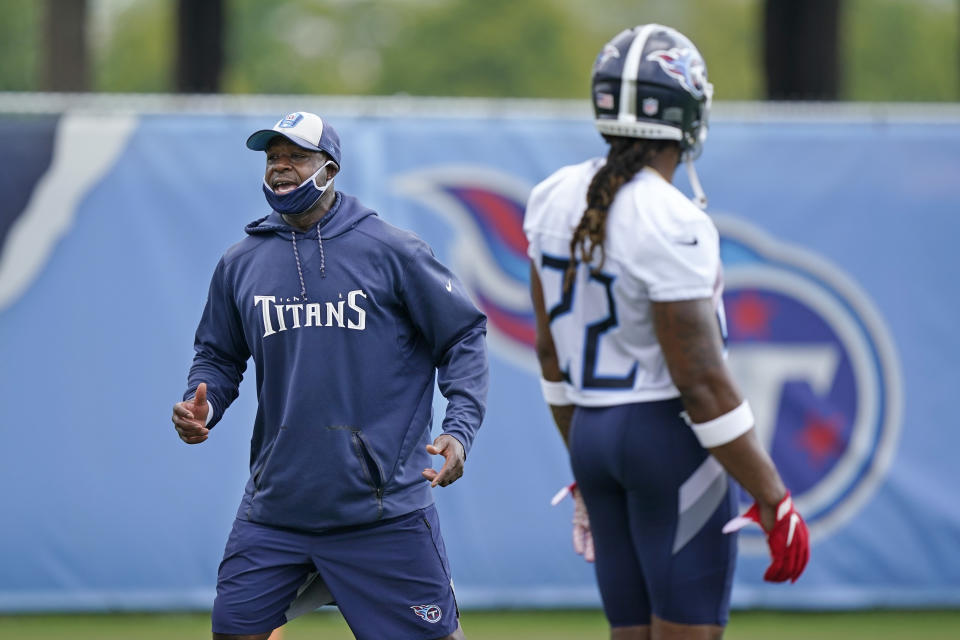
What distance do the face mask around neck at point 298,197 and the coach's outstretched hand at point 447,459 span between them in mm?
797

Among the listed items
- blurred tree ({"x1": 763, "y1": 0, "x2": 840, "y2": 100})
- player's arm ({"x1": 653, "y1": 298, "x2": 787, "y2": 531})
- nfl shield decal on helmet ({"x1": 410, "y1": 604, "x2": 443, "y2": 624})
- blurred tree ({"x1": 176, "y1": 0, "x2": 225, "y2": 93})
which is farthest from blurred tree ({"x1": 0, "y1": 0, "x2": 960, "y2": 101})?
player's arm ({"x1": 653, "y1": 298, "x2": 787, "y2": 531})

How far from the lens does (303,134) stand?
408cm

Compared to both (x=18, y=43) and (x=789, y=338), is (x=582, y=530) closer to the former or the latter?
(x=789, y=338)

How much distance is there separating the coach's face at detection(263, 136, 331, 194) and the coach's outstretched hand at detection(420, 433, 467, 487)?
2.84 ft

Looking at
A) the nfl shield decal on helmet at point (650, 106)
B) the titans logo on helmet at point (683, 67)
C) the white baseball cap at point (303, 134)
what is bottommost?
the white baseball cap at point (303, 134)

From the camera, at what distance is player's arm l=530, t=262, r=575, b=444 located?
382cm

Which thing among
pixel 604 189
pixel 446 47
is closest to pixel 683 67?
pixel 604 189

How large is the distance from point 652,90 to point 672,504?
1.09 meters

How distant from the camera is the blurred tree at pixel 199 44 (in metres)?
11.6

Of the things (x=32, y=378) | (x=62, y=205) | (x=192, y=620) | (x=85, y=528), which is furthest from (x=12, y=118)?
(x=192, y=620)

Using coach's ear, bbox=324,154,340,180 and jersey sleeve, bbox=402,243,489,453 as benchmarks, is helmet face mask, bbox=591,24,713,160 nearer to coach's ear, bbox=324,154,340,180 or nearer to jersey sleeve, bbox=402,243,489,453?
jersey sleeve, bbox=402,243,489,453

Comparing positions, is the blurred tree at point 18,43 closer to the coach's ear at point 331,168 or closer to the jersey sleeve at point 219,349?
the jersey sleeve at point 219,349

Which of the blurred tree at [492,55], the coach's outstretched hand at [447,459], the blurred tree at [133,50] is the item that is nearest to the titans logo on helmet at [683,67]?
the coach's outstretched hand at [447,459]

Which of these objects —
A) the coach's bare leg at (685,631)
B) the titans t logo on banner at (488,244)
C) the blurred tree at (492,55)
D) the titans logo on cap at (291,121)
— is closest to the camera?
the coach's bare leg at (685,631)
